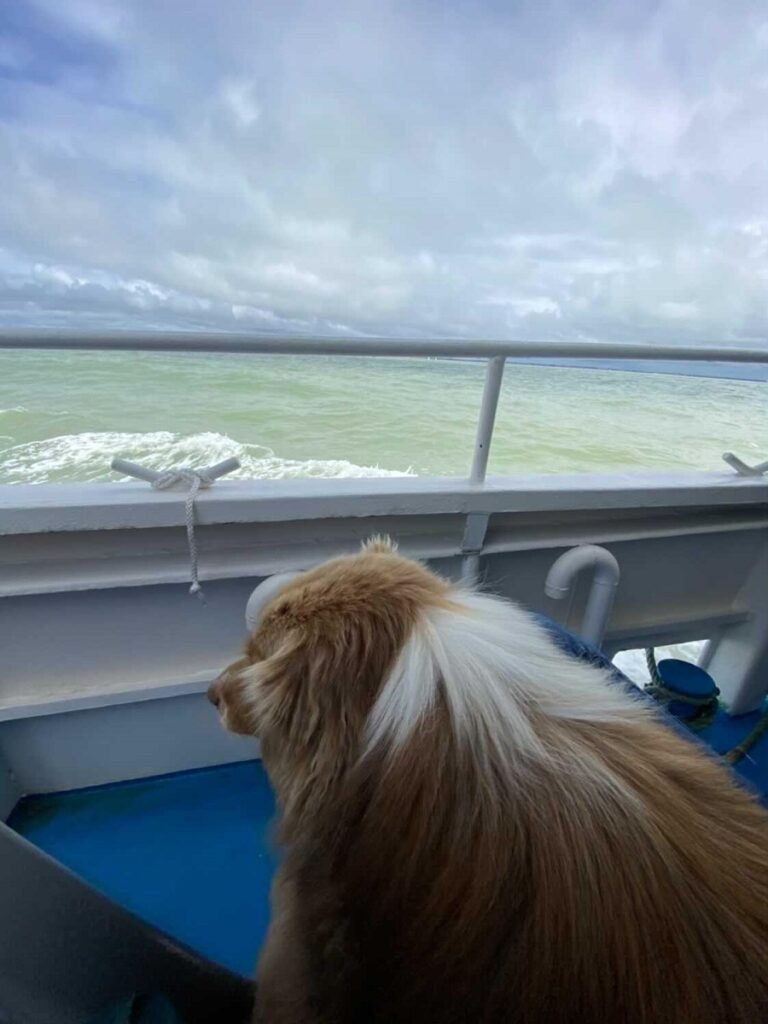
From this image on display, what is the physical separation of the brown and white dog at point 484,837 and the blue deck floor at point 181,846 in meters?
0.84

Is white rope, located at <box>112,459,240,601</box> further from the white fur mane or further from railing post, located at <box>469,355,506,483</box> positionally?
the white fur mane

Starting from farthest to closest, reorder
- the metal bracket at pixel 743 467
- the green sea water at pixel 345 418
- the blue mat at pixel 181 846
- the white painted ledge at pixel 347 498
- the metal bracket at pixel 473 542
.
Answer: the green sea water at pixel 345 418
the metal bracket at pixel 743 467
the metal bracket at pixel 473 542
the blue mat at pixel 181 846
the white painted ledge at pixel 347 498

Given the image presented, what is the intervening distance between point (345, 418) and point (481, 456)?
1.58 m

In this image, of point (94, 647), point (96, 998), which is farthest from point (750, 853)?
point (94, 647)

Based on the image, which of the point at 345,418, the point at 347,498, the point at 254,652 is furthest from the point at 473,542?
the point at 345,418

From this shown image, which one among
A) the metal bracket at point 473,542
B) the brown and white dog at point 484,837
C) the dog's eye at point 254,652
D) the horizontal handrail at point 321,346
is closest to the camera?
the brown and white dog at point 484,837

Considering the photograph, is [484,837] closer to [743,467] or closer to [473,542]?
[473,542]

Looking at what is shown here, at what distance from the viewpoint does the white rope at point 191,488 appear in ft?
4.29

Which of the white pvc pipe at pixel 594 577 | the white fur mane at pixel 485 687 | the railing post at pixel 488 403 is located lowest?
the white pvc pipe at pixel 594 577

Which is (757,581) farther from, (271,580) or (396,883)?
(396,883)

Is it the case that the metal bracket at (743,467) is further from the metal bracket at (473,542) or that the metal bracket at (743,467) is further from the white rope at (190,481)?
the white rope at (190,481)

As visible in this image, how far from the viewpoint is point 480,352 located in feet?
4.45

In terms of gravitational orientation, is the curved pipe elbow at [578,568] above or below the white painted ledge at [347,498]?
below

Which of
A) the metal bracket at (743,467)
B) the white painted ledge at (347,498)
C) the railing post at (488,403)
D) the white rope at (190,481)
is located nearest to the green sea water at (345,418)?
the metal bracket at (743,467)
